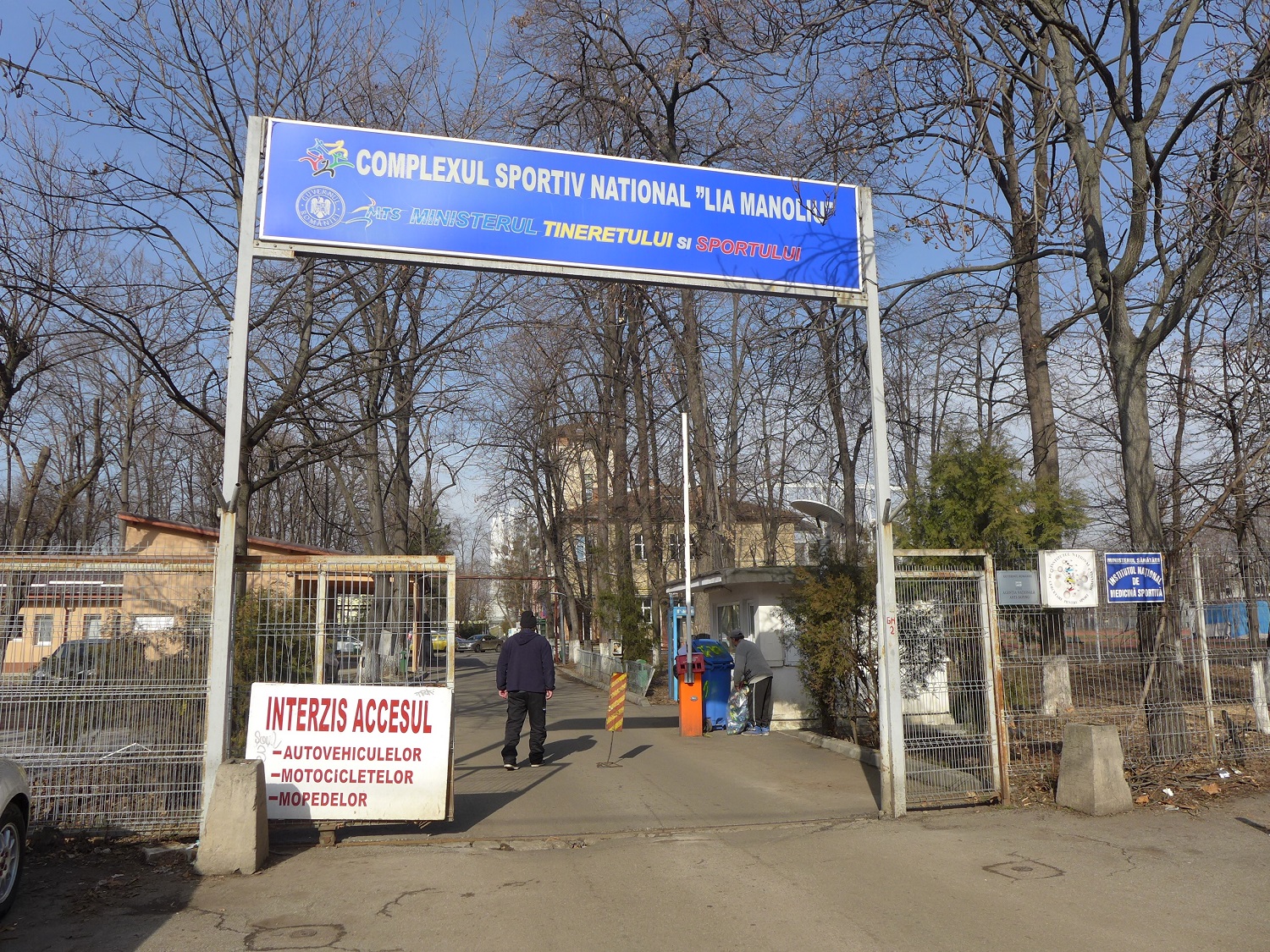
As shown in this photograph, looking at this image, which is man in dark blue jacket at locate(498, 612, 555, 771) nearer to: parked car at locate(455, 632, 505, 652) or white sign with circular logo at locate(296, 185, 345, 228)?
white sign with circular logo at locate(296, 185, 345, 228)

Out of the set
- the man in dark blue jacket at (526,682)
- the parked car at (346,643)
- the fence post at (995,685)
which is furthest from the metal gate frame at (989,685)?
the parked car at (346,643)

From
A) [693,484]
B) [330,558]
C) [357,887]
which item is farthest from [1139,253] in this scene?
[693,484]

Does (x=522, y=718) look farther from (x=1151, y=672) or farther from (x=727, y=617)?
(x=727, y=617)

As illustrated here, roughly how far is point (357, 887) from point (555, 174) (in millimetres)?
6520

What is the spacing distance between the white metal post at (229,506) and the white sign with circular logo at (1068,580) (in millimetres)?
7884

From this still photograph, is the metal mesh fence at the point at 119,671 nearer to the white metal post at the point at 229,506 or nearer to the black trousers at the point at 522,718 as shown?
the white metal post at the point at 229,506

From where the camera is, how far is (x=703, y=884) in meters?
6.92

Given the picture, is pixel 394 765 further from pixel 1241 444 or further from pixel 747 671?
pixel 1241 444

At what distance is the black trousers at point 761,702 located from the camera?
16281 millimetres

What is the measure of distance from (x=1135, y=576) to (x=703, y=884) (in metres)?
6.36

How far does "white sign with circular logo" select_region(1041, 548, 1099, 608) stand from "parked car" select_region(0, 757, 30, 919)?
30.0ft

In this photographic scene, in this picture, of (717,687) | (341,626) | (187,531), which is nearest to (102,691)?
(341,626)

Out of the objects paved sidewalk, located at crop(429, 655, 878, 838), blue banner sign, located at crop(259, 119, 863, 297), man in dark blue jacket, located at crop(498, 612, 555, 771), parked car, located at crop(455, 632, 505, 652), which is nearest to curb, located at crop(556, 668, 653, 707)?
paved sidewalk, located at crop(429, 655, 878, 838)

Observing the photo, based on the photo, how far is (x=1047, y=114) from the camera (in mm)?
11172
